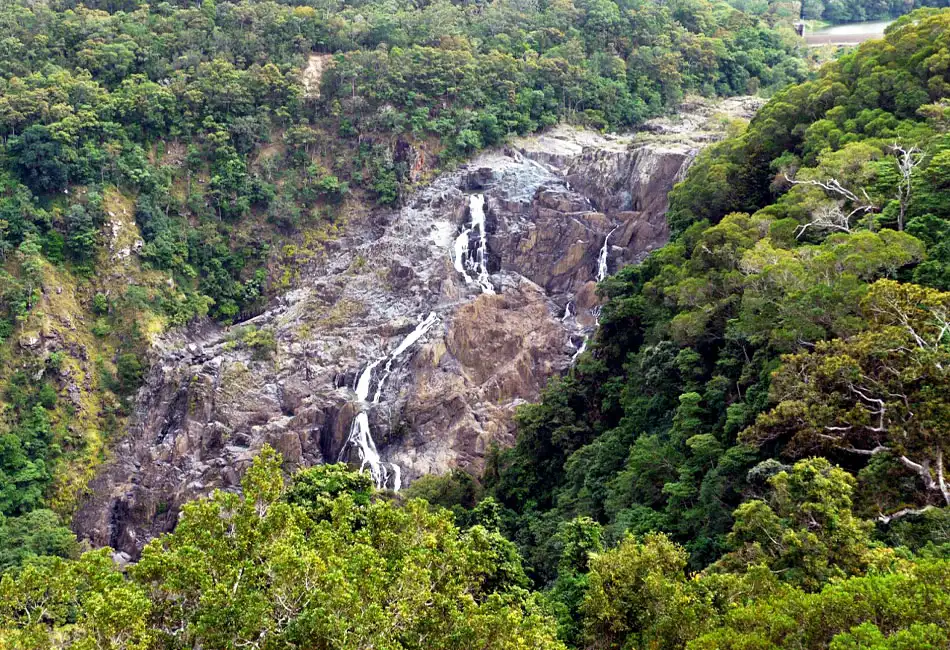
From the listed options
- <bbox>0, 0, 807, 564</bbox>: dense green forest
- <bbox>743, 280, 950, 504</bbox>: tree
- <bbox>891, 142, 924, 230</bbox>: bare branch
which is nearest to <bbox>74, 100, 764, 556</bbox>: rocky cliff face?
<bbox>0, 0, 807, 564</bbox>: dense green forest

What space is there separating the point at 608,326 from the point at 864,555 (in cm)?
2139

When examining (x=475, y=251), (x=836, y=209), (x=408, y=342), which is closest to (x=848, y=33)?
(x=475, y=251)

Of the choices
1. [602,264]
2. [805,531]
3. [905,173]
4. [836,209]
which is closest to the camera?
[805,531]

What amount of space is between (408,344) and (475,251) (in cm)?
742

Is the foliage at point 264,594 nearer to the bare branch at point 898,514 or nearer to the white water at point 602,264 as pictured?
the bare branch at point 898,514

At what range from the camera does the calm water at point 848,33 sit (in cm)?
7750

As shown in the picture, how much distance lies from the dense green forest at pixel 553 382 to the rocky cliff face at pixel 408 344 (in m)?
2.87

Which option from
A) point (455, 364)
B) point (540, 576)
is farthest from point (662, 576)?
point (455, 364)

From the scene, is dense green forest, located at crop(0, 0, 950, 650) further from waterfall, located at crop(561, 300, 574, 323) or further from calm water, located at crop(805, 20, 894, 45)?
calm water, located at crop(805, 20, 894, 45)

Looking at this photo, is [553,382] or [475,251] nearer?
[553,382]

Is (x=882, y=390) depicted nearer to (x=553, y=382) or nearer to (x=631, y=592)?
(x=631, y=592)

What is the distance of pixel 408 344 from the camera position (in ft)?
153

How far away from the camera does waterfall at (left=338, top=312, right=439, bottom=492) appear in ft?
140

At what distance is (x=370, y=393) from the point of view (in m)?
45.5
